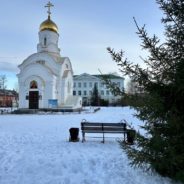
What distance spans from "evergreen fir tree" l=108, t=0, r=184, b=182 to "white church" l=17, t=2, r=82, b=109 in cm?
3588

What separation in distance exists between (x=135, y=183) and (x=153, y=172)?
2.10ft

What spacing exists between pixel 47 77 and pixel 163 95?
127 ft

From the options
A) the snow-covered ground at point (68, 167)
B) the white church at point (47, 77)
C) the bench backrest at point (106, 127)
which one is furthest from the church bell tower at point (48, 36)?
the snow-covered ground at point (68, 167)

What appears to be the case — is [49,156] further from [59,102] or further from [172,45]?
[59,102]

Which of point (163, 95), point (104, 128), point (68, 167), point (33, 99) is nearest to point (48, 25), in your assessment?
point (33, 99)

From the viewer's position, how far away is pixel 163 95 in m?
5.07

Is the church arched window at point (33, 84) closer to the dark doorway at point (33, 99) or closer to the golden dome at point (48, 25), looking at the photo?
the dark doorway at point (33, 99)

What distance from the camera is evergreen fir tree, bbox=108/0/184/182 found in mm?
4781

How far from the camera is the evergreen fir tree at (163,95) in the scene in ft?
15.7

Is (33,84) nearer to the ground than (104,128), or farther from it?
farther from it

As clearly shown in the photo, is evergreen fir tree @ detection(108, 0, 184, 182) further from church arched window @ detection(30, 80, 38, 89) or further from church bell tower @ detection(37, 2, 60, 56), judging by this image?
church bell tower @ detection(37, 2, 60, 56)

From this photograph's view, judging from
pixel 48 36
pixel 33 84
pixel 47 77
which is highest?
pixel 48 36

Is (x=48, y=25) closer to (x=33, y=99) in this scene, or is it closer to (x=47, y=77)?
(x=47, y=77)

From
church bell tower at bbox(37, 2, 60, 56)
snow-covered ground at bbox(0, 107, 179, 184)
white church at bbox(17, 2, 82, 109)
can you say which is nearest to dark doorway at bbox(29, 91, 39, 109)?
white church at bbox(17, 2, 82, 109)
